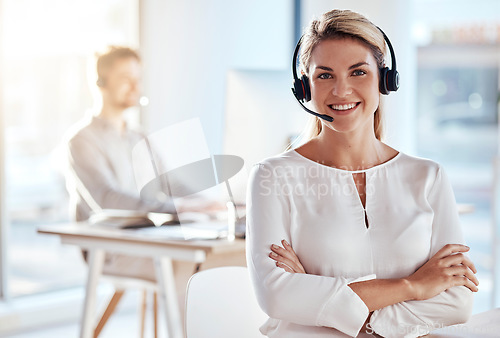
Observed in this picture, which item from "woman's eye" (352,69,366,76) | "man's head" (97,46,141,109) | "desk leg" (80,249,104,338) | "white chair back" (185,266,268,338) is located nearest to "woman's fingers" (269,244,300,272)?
"white chair back" (185,266,268,338)

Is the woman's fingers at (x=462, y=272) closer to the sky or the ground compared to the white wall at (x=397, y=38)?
closer to the ground

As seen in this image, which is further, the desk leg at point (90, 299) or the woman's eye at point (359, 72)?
the desk leg at point (90, 299)

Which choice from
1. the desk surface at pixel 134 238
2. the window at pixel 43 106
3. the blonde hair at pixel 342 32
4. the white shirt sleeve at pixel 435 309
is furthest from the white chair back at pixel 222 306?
the window at pixel 43 106

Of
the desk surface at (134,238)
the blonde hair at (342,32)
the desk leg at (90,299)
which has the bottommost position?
the desk leg at (90,299)

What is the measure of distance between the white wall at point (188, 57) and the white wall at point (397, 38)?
1.45 metres

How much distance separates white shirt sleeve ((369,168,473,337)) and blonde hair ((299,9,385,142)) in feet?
1.22

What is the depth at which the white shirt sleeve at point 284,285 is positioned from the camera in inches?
53.2

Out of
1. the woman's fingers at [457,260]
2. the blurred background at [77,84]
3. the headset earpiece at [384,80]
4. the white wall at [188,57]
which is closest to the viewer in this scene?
the woman's fingers at [457,260]

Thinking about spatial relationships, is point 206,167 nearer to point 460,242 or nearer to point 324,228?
point 324,228

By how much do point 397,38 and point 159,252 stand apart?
162 centimetres

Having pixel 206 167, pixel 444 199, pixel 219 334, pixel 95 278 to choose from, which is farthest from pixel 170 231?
pixel 444 199

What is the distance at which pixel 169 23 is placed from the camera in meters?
4.77

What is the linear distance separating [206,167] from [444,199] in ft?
2.37

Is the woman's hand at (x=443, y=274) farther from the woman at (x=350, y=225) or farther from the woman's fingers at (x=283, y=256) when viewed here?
the woman's fingers at (x=283, y=256)
